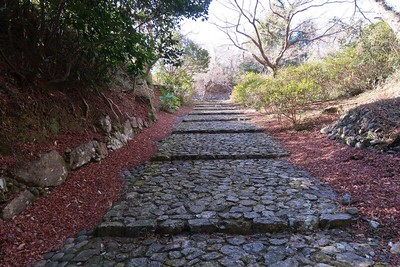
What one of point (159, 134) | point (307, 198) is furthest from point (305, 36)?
point (307, 198)

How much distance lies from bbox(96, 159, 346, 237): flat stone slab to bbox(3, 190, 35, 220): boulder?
2.54 feet

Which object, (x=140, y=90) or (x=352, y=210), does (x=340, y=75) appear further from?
(x=352, y=210)

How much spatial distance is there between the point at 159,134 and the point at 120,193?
12.7 feet

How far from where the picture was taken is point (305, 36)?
15.5 metres

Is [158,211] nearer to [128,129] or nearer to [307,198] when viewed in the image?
[307,198]

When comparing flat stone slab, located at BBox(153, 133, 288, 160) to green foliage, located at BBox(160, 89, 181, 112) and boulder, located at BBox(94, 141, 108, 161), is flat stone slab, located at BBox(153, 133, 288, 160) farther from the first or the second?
green foliage, located at BBox(160, 89, 181, 112)

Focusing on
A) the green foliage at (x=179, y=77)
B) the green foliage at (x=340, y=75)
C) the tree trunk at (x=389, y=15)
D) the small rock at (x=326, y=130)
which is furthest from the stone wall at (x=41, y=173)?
the green foliage at (x=179, y=77)

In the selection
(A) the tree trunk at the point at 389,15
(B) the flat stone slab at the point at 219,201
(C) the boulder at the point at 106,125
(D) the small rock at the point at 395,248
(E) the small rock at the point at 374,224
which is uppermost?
(A) the tree trunk at the point at 389,15

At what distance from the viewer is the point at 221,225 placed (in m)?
2.51

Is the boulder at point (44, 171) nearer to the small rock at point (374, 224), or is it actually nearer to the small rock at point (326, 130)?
the small rock at point (374, 224)

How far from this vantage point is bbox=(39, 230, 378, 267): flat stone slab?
2.01 m

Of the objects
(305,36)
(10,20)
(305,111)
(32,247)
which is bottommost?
(32,247)

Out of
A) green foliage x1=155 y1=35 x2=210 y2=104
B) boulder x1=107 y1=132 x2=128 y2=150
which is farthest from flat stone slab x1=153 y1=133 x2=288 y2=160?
green foliage x1=155 y1=35 x2=210 y2=104

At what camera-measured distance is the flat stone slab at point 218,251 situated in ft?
6.60
